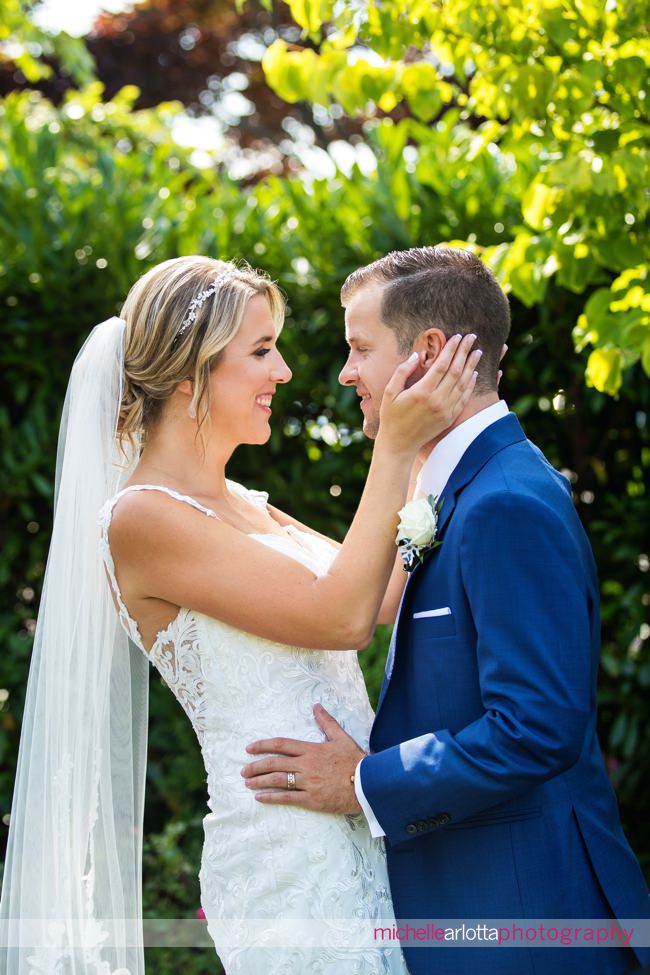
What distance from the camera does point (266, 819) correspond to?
Answer: 267 cm

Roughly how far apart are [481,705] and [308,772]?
484 millimetres

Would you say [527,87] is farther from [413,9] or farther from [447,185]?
[447,185]

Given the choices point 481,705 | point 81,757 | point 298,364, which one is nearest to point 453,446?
point 481,705

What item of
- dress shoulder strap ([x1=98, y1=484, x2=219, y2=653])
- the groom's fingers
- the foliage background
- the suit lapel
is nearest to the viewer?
the suit lapel

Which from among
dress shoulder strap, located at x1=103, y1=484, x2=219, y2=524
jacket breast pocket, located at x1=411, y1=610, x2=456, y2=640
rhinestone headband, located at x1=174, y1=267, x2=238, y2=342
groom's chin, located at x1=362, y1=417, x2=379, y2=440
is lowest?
jacket breast pocket, located at x1=411, y1=610, x2=456, y2=640

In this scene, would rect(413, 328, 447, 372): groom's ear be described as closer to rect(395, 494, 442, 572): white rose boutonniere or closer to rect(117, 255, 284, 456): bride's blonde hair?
rect(395, 494, 442, 572): white rose boutonniere

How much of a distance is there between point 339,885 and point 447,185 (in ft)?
11.3

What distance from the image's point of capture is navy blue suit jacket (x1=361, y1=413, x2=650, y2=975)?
2.26m

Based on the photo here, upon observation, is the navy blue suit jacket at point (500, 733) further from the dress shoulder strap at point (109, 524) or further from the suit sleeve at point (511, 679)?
the dress shoulder strap at point (109, 524)

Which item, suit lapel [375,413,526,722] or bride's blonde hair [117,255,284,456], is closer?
suit lapel [375,413,526,722]

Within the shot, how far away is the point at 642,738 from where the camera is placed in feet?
16.6

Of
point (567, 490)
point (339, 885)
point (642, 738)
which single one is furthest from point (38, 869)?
point (642, 738)

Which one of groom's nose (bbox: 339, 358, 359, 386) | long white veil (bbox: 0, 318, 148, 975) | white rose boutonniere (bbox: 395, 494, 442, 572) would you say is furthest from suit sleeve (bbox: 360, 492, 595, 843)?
long white veil (bbox: 0, 318, 148, 975)

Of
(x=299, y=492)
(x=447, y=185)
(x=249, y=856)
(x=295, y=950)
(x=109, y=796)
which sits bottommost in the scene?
(x=295, y=950)
